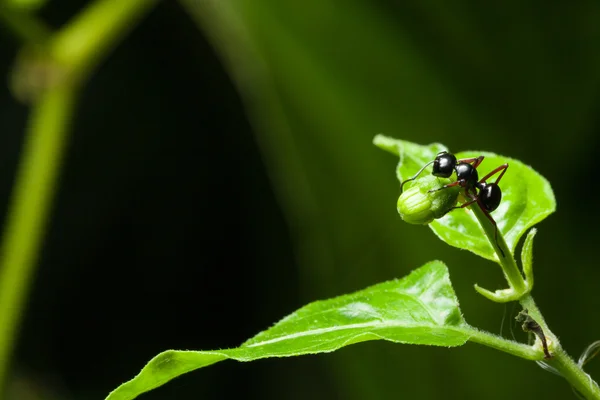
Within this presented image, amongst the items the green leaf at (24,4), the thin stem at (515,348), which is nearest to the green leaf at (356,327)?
the thin stem at (515,348)

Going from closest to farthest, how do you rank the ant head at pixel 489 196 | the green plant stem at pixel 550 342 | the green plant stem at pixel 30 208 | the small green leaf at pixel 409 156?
the green plant stem at pixel 550 342, the ant head at pixel 489 196, the small green leaf at pixel 409 156, the green plant stem at pixel 30 208

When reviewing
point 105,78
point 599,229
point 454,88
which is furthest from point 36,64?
point 599,229

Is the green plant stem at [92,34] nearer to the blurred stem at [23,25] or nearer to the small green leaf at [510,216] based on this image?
the blurred stem at [23,25]

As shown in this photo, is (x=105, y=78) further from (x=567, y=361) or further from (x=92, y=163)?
(x=567, y=361)

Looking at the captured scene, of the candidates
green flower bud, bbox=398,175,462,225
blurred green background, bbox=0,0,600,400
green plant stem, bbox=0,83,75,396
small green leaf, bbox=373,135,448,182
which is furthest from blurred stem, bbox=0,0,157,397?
green flower bud, bbox=398,175,462,225

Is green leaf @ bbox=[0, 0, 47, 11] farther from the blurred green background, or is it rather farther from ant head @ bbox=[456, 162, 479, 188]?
ant head @ bbox=[456, 162, 479, 188]

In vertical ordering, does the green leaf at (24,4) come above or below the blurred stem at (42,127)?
above
